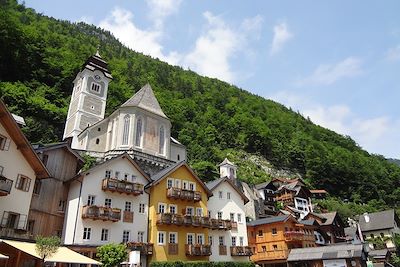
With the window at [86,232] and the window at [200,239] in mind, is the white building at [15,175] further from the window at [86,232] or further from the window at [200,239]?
the window at [200,239]

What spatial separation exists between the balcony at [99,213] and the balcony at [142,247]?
255 cm

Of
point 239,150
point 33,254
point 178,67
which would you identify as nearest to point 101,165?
point 33,254

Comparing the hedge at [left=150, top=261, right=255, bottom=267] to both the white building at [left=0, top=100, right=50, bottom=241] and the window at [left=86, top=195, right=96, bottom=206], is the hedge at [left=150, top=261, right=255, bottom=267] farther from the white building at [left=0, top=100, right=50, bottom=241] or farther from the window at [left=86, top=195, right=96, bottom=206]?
the white building at [left=0, top=100, right=50, bottom=241]

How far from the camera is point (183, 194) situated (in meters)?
35.0


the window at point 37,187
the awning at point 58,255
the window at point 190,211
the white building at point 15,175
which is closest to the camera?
the awning at point 58,255

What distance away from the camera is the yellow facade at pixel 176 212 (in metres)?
32.2

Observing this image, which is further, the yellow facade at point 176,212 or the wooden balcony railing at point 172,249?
Answer: the wooden balcony railing at point 172,249

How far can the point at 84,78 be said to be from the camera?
72.4m

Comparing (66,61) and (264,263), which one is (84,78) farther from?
(264,263)

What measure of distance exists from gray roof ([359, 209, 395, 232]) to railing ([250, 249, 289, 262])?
103 ft

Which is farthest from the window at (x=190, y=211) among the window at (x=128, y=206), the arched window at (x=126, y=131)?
the arched window at (x=126, y=131)

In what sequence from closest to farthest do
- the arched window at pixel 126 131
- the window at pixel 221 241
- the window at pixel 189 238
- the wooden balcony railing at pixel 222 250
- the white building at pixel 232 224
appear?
the window at pixel 189 238
the wooden balcony railing at pixel 222 250
the white building at pixel 232 224
the window at pixel 221 241
the arched window at pixel 126 131

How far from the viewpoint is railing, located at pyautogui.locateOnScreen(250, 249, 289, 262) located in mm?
43594

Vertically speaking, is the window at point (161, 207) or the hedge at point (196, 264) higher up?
the window at point (161, 207)
